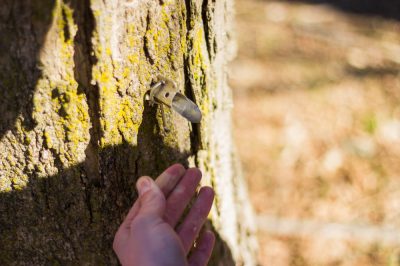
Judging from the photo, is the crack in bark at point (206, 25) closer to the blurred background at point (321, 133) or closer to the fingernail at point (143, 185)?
the fingernail at point (143, 185)

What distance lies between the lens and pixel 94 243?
1655mm

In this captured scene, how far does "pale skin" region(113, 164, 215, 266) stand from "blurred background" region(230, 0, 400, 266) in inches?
63.6

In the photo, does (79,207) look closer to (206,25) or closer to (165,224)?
(165,224)

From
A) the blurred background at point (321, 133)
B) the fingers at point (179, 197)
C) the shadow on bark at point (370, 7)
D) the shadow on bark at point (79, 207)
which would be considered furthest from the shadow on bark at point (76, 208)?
the shadow on bark at point (370, 7)

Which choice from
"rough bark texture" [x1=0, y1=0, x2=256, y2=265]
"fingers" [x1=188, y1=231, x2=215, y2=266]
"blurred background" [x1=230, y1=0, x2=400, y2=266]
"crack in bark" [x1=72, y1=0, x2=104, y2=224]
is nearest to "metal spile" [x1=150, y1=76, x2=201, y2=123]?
"rough bark texture" [x1=0, y1=0, x2=256, y2=265]

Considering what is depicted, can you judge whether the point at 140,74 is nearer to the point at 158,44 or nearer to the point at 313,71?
the point at 158,44

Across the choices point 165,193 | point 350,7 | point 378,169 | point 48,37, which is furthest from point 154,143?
point 350,7

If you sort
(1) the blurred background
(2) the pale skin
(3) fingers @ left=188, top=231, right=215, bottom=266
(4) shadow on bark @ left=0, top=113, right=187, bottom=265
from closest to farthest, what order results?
(2) the pale skin
(4) shadow on bark @ left=0, top=113, right=187, bottom=265
(3) fingers @ left=188, top=231, right=215, bottom=266
(1) the blurred background

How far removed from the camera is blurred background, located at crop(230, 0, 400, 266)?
3.22 metres

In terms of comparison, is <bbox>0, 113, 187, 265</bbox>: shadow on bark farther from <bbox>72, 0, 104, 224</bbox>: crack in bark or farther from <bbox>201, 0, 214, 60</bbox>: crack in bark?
<bbox>201, 0, 214, 60</bbox>: crack in bark

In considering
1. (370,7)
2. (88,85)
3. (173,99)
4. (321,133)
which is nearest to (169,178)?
(173,99)

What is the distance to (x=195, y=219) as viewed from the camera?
64.4 inches

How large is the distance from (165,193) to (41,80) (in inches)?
22.7

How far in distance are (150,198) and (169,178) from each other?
14 centimetres
